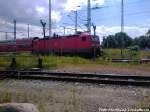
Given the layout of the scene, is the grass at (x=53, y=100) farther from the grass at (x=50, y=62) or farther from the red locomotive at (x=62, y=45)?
the red locomotive at (x=62, y=45)

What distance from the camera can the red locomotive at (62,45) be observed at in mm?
41750

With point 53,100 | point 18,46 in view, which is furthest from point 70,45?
point 53,100

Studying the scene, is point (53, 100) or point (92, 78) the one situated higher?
point (92, 78)

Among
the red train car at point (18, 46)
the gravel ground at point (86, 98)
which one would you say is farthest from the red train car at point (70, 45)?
the gravel ground at point (86, 98)

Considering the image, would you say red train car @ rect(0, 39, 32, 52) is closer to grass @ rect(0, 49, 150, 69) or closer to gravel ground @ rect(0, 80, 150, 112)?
grass @ rect(0, 49, 150, 69)

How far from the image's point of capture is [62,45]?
44688 millimetres

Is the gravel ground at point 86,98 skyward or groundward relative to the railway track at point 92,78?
groundward

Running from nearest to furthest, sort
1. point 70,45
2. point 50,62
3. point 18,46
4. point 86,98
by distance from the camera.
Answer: point 86,98 < point 50,62 < point 70,45 < point 18,46

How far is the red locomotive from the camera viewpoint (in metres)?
41.8

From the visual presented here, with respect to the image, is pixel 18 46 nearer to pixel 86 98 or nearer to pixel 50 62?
pixel 50 62

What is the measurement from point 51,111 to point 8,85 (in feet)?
21.0

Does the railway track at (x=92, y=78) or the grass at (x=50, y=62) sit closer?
the railway track at (x=92, y=78)

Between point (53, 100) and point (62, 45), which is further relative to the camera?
point (62, 45)

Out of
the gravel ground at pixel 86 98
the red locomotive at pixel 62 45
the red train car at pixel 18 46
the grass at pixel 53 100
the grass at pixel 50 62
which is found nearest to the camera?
the grass at pixel 53 100
